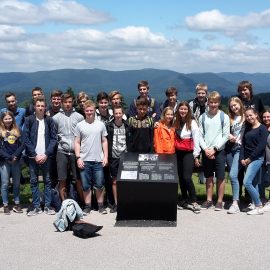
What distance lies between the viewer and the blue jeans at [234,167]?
28.3 ft

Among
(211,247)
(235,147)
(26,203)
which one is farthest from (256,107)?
(26,203)

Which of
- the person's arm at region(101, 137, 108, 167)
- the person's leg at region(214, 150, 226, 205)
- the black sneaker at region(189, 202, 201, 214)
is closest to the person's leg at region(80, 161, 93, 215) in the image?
the person's arm at region(101, 137, 108, 167)

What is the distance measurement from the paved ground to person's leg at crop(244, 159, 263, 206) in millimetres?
386

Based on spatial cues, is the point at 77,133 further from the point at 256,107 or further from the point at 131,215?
the point at 256,107

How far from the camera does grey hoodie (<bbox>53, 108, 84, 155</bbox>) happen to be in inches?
332

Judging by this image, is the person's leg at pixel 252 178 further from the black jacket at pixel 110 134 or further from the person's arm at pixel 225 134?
the black jacket at pixel 110 134

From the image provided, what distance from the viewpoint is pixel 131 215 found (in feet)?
26.0

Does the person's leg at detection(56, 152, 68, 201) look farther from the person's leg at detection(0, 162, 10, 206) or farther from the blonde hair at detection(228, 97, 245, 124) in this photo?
the blonde hair at detection(228, 97, 245, 124)

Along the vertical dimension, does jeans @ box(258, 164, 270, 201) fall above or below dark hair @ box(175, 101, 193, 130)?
below

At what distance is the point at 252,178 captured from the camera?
28.0ft

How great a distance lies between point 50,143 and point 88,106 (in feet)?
3.42

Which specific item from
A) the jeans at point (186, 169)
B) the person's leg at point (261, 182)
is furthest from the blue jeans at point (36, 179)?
the person's leg at point (261, 182)

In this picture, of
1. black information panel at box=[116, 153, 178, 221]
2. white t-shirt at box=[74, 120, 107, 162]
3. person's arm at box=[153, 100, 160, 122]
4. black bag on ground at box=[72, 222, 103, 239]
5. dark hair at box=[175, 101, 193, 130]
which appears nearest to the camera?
black bag on ground at box=[72, 222, 103, 239]

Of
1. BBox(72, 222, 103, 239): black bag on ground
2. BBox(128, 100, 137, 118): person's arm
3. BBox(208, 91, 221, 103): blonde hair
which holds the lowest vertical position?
BBox(72, 222, 103, 239): black bag on ground
